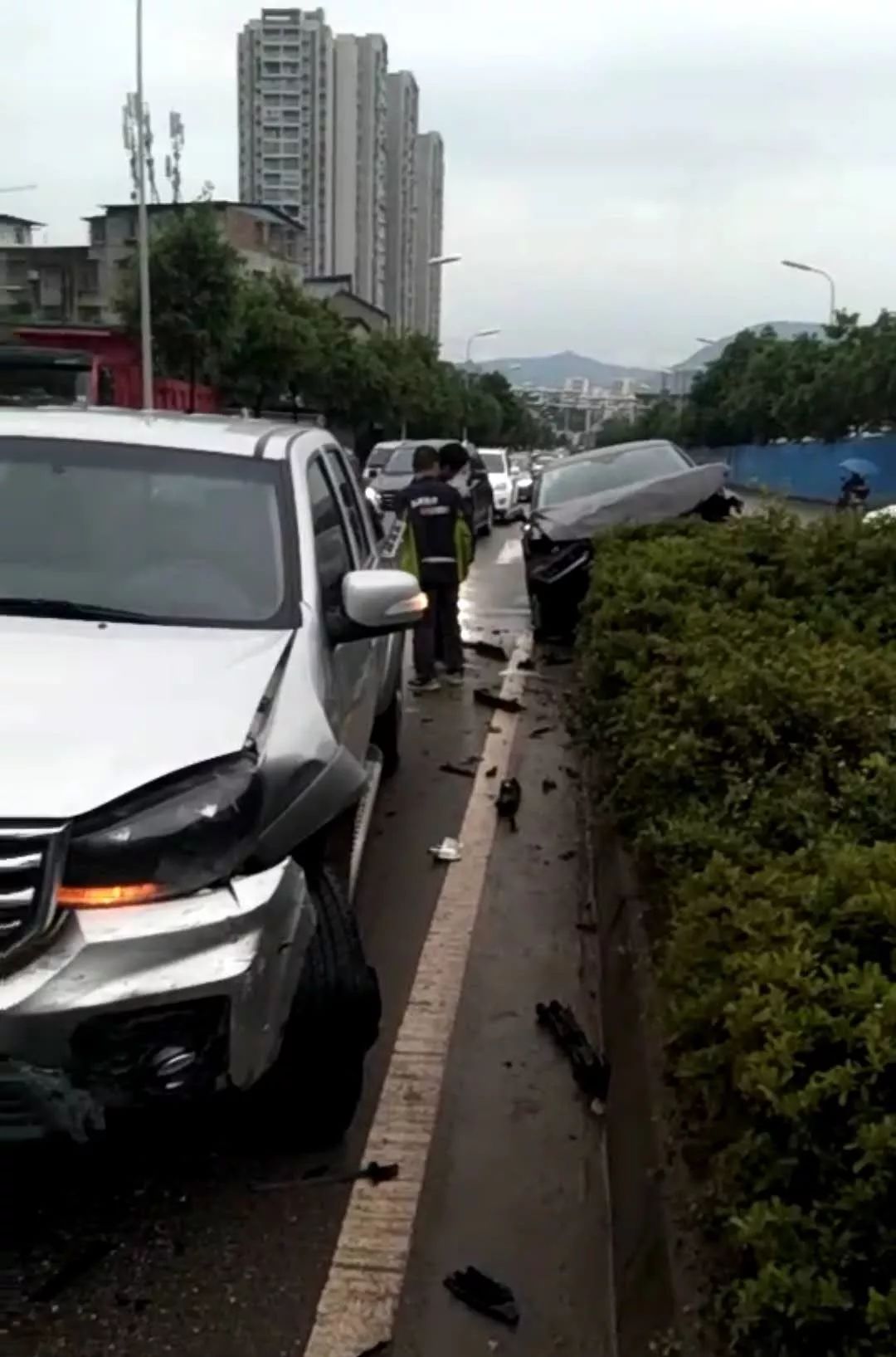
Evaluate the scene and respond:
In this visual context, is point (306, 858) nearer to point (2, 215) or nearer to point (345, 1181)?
point (345, 1181)

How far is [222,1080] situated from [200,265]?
39462 mm

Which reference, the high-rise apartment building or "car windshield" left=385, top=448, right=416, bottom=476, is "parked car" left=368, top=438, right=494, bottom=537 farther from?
the high-rise apartment building

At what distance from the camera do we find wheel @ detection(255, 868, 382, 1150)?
12.5 feet

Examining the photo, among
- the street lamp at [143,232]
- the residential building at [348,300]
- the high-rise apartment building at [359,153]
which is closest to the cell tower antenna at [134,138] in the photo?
the street lamp at [143,232]

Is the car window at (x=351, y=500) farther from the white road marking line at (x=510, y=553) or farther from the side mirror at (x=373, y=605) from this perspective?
the white road marking line at (x=510, y=553)

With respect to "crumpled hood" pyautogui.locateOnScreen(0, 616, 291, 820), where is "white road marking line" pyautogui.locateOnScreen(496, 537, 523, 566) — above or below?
below

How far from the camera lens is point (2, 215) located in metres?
92.7

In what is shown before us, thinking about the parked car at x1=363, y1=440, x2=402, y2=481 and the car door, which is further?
the parked car at x1=363, y1=440, x2=402, y2=481

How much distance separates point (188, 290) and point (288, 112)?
6970cm

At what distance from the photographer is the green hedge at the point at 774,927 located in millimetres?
2289

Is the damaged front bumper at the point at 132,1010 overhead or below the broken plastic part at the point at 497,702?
overhead

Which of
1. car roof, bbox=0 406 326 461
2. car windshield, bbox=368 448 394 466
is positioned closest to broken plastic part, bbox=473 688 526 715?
car roof, bbox=0 406 326 461

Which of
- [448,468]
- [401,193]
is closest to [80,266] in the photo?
[401,193]

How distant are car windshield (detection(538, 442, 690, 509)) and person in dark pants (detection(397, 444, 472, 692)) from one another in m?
3.24
